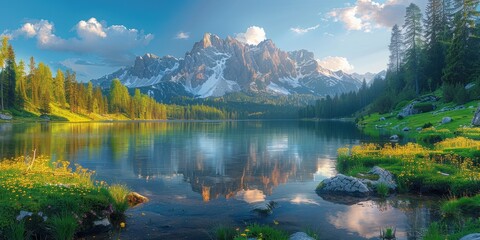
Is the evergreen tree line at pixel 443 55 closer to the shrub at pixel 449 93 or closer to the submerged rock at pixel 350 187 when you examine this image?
the shrub at pixel 449 93

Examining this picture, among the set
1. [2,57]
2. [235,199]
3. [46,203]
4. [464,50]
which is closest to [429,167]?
[235,199]

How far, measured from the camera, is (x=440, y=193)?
23344 mm

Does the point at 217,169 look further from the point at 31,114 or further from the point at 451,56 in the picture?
the point at 31,114

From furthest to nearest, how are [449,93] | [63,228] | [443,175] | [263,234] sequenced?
1. [449,93]
2. [443,175]
3. [263,234]
4. [63,228]

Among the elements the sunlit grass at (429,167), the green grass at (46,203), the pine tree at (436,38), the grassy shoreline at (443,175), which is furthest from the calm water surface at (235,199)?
the pine tree at (436,38)

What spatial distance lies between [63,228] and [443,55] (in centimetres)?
11650

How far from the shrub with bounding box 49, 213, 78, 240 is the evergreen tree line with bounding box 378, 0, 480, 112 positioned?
7867 cm

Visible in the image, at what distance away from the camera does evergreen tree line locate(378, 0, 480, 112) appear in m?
85.1

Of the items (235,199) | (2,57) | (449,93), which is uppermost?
(2,57)

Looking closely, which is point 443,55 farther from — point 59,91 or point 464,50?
point 59,91

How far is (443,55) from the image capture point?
102 metres

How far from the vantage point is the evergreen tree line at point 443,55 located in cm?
8506

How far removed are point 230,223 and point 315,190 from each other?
10602mm

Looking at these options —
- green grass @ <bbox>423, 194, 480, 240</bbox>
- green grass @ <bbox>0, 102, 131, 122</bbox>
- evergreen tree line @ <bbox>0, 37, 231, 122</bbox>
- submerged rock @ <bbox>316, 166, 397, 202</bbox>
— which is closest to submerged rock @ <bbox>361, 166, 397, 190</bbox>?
submerged rock @ <bbox>316, 166, 397, 202</bbox>
